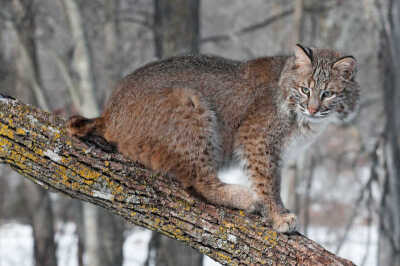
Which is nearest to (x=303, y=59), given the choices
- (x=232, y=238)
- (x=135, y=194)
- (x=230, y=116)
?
(x=230, y=116)

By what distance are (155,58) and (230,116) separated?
2.76 meters

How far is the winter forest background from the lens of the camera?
593 centimetres

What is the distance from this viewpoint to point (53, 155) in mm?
2764

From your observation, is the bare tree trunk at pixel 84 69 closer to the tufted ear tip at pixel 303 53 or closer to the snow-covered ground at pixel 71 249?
the tufted ear tip at pixel 303 53

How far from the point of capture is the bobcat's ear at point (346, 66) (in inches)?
143

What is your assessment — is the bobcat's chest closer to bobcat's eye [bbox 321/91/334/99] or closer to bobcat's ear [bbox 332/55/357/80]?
bobcat's eye [bbox 321/91/334/99]

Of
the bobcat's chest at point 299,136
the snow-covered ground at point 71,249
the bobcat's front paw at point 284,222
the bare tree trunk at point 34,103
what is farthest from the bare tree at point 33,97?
the bobcat's front paw at point 284,222

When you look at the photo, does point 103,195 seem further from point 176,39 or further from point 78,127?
point 176,39

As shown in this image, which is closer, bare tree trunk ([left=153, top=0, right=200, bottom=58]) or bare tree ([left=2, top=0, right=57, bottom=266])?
bare tree trunk ([left=153, top=0, right=200, bottom=58])

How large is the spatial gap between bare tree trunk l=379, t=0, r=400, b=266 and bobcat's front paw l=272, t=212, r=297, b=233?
284 cm

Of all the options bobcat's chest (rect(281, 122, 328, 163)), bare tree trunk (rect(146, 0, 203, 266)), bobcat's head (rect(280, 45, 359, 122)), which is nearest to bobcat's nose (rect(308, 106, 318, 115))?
bobcat's head (rect(280, 45, 359, 122))

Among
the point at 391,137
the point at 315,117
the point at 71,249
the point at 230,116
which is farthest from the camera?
the point at 71,249

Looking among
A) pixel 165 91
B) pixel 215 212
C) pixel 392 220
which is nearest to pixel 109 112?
pixel 165 91

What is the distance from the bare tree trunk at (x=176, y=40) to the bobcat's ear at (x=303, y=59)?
9.68 feet
